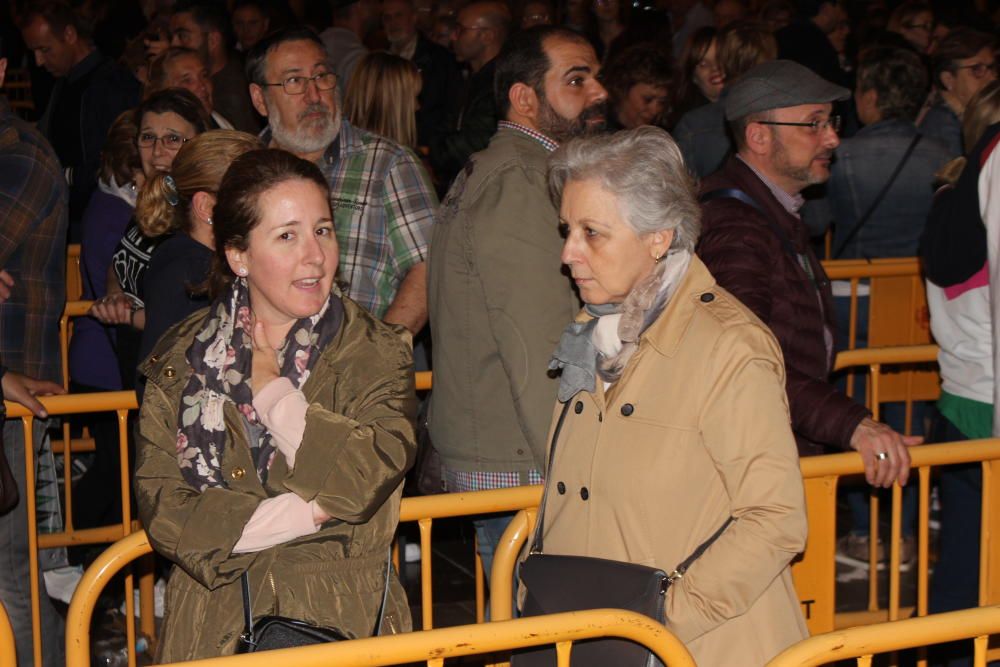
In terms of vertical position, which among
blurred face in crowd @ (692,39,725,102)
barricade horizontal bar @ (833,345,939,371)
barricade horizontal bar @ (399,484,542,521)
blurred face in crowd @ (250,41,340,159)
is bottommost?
barricade horizontal bar @ (399,484,542,521)

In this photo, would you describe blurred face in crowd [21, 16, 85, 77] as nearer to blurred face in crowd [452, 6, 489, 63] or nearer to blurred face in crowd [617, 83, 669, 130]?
blurred face in crowd [452, 6, 489, 63]

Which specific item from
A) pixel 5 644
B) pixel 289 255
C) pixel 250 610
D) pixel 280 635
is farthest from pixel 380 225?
pixel 5 644

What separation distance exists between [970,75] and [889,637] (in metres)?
5.05

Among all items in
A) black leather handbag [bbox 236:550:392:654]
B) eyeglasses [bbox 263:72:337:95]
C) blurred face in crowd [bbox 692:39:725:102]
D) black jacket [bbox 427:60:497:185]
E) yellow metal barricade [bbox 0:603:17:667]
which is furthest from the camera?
blurred face in crowd [bbox 692:39:725:102]

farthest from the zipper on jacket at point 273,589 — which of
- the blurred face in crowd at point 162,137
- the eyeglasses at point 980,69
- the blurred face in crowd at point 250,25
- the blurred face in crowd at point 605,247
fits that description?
the blurred face in crowd at point 250,25

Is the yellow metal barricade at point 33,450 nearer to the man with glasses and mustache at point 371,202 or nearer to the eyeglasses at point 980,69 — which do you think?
the man with glasses and mustache at point 371,202

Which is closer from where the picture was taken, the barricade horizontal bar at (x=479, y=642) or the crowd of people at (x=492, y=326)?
the barricade horizontal bar at (x=479, y=642)

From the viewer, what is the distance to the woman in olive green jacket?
10.3 feet

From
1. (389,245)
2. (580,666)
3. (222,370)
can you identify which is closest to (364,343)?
(222,370)

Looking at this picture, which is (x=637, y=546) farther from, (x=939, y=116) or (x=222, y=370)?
(x=939, y=116)

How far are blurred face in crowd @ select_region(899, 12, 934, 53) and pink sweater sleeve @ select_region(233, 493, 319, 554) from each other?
9683mm

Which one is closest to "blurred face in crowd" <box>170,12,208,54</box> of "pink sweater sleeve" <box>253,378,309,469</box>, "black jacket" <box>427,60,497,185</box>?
"black jacket" <box>427,60,497,185</box>

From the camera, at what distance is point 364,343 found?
10.7ft

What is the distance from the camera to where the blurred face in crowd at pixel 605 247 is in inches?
128
